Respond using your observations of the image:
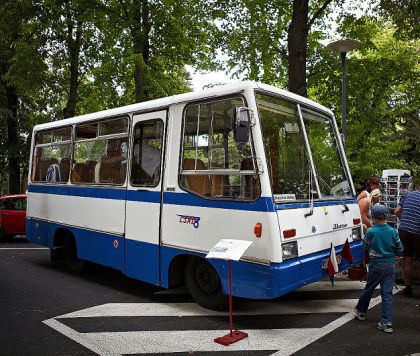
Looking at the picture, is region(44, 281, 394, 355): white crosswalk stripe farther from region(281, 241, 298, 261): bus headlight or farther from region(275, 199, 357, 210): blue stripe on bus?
region(275, 199, 357, 210): blue stripe on bus

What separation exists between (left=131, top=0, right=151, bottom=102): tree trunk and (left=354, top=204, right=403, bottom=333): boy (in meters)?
11.9

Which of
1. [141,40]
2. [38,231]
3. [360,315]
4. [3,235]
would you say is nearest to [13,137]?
[141,40]

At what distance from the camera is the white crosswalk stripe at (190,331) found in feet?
16.4

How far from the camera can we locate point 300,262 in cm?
539

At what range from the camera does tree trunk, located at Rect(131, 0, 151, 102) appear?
16.1m

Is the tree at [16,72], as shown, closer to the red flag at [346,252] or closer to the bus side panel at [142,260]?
the bus side panel at [142,260]

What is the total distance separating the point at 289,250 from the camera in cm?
532

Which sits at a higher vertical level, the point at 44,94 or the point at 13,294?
the point at 44,94

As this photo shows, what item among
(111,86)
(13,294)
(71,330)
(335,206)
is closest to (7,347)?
(71,330)

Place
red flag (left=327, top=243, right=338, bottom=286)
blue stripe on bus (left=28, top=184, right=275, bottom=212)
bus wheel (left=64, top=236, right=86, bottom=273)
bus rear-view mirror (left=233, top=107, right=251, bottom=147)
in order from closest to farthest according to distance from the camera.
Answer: bus rear-view mirror (left=233, top=107, right=251, bottom=147) → blue stripe on bus (left=28, top=184, right=275, bottom=212) → red flag (left=327, top=243, right=338, bottom=286) → bus wheel (left=64, top=236, right=86, bottom=273)

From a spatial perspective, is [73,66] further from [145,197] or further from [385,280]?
[385,280]

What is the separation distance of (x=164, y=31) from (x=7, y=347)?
15.0 metres

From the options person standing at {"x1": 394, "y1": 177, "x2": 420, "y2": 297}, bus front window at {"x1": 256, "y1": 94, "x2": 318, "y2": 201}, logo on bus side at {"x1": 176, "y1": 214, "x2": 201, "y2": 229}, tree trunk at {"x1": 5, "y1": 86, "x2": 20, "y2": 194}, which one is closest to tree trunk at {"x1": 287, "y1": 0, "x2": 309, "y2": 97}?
person standing at {"x1": 394, "y1": 177, "x2": 420, "y2": 297}

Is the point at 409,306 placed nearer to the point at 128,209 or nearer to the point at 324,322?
the point at 324,322
